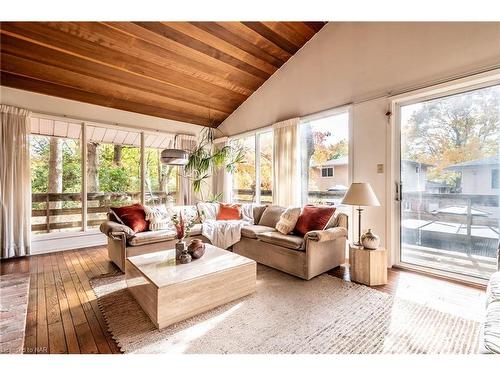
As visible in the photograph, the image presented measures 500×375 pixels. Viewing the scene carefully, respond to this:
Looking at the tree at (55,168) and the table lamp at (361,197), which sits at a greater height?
the tree at (55,168)

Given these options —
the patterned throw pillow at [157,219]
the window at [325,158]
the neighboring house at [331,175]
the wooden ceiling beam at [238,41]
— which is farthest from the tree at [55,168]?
the neighboring house at [331,175]

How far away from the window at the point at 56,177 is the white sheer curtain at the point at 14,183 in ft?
0.74

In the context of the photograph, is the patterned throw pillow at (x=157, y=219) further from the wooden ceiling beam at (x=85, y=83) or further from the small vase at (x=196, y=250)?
the wooden ceiling beam at (x=85, y=83)

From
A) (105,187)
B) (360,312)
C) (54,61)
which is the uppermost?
(54,61)

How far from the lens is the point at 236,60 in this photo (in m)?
4.17

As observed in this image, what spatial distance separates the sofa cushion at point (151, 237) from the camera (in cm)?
305

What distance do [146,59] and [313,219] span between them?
11.4 ft

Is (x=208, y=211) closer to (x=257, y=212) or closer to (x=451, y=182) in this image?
(x=257, y=212)

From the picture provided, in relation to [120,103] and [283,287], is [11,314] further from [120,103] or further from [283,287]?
[120,103]

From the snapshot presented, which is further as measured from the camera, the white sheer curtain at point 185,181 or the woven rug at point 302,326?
the white sheer curtain at point 185,181

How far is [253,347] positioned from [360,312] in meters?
1.03

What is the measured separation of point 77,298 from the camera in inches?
91.4

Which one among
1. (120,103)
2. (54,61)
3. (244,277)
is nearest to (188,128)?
(120,103)

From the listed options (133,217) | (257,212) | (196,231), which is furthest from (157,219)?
(257,212)
